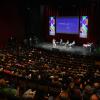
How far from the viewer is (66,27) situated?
36.1 metres

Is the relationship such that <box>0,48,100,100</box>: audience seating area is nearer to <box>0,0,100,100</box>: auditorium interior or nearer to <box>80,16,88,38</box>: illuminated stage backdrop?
<box>0,0,100,100</box>: auditorium interior

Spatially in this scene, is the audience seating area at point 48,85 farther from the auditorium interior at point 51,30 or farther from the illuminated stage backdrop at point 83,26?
the illuminated stage backdrop at point 83,26

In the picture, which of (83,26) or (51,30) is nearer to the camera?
(83,26)

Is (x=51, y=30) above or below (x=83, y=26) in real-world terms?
below

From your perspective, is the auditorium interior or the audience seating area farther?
the auditorium interior

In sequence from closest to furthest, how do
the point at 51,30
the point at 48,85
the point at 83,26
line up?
1. the point at 48,85
2. the point at 83,26
3. the point at 51,30

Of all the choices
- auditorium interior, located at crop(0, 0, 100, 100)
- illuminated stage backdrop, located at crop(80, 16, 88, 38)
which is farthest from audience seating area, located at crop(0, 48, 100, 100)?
illuminated stage backdrop, located at crop(80, 16, 88, 38)

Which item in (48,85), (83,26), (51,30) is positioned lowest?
(48,85)

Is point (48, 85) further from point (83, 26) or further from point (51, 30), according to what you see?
point (51, 30)

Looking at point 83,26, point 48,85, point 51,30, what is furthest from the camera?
point 51,30

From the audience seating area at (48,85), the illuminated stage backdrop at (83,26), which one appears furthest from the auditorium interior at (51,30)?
the audience seating area at (48,85)

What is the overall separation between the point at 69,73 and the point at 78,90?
3.51m

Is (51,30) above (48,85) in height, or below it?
above

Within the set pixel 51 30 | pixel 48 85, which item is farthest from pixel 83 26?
pixel 48 85
